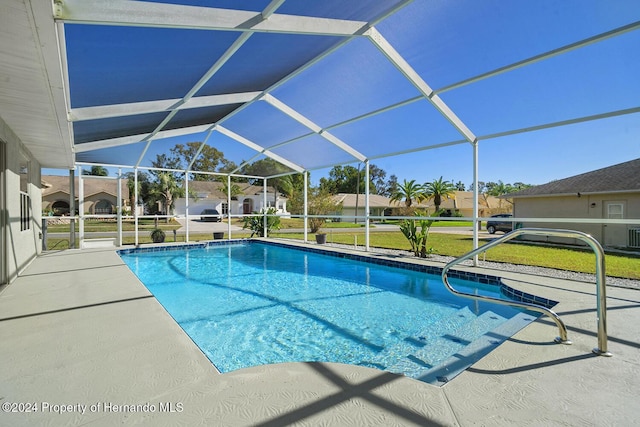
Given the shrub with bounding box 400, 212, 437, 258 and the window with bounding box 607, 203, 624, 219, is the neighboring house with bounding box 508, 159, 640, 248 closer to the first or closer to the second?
the window with bounding box 607, 203, 624, 219

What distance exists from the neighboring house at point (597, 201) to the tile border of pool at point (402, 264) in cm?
755

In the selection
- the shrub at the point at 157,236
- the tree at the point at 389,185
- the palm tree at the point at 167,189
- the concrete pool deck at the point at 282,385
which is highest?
the tree at the point at 389,185

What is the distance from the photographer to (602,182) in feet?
41.9

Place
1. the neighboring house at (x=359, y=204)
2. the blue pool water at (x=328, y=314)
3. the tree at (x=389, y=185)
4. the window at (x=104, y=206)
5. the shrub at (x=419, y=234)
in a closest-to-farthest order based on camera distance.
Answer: the blue pool water at (x=328, y=314), the shrub at (x=419, y=234), the window at (x=104, y=206), the neighboring house at (x=359, y=204), the tree at (x=389, y=185)

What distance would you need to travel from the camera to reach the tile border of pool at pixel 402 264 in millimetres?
4727

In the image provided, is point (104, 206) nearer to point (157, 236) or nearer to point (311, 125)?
point (157, 236)

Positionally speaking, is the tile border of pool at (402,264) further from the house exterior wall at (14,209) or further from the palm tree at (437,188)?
the palm tree at (437,188)

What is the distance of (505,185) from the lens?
4203 centimetres

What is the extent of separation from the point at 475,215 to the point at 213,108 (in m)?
6.25

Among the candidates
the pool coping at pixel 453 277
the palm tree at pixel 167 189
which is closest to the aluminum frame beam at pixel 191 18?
the pool coping at pixel 453 277

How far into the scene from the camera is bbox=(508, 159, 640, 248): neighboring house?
11.2 m

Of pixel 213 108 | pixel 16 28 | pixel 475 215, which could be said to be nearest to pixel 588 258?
pixel 475 215

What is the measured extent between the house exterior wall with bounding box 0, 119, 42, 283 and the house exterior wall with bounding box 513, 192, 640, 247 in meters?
14.0

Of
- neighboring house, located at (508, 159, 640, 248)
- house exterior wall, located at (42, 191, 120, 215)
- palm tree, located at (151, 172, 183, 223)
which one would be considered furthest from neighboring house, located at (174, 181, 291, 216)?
neighboring house, located at (508, 159, 640, 248)
